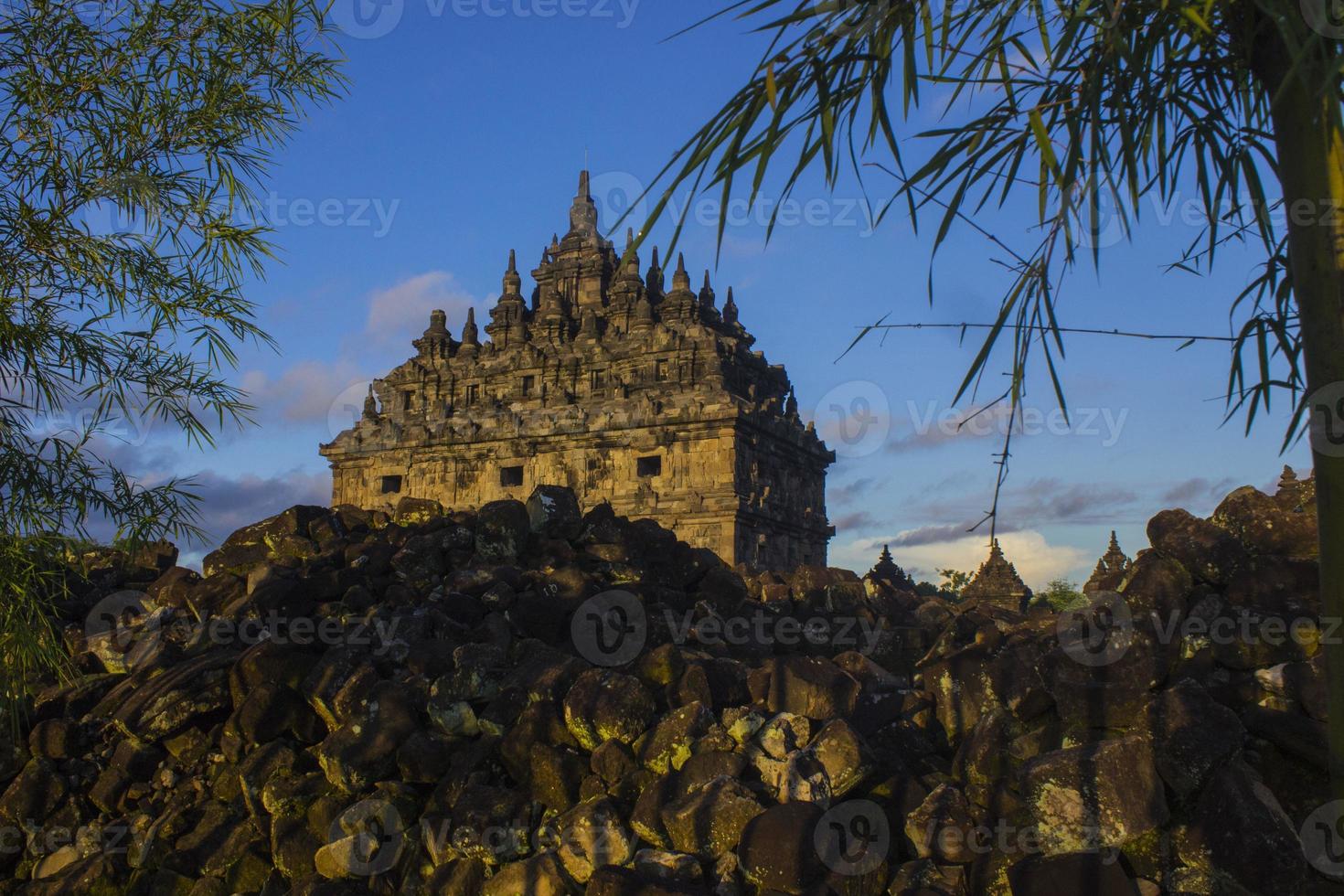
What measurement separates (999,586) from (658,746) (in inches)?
701

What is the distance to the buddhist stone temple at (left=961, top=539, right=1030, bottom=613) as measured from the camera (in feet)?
72.1

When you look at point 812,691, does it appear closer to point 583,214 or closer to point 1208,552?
point 1208,552

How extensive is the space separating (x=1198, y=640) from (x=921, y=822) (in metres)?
1.87

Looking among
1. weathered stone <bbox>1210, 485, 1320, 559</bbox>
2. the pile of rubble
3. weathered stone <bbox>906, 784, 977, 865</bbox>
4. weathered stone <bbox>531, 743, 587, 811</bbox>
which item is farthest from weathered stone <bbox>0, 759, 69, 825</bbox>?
weathered stone <bbox>1210, 485, 1320, 559</bbox>

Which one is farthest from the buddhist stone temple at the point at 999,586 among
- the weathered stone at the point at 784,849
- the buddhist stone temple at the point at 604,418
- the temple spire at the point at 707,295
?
the weathered stone at the point at 784,849

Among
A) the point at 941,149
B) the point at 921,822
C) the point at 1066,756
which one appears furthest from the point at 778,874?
the point at 941,149

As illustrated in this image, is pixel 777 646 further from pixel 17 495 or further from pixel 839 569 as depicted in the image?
pixel 17 495

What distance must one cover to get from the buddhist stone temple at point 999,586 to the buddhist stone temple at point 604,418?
5.61 meters

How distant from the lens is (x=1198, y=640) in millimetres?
5656

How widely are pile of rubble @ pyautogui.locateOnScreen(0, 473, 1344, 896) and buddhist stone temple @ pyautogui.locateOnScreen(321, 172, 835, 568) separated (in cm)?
1712

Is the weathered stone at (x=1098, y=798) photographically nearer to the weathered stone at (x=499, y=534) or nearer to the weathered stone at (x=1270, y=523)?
the weathered stone at (x=1270, y=523)

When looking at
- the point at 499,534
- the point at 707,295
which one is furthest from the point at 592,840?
the point at 707,295

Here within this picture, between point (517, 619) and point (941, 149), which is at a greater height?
point (941, 149)

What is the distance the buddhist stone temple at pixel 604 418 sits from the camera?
2641 cm
